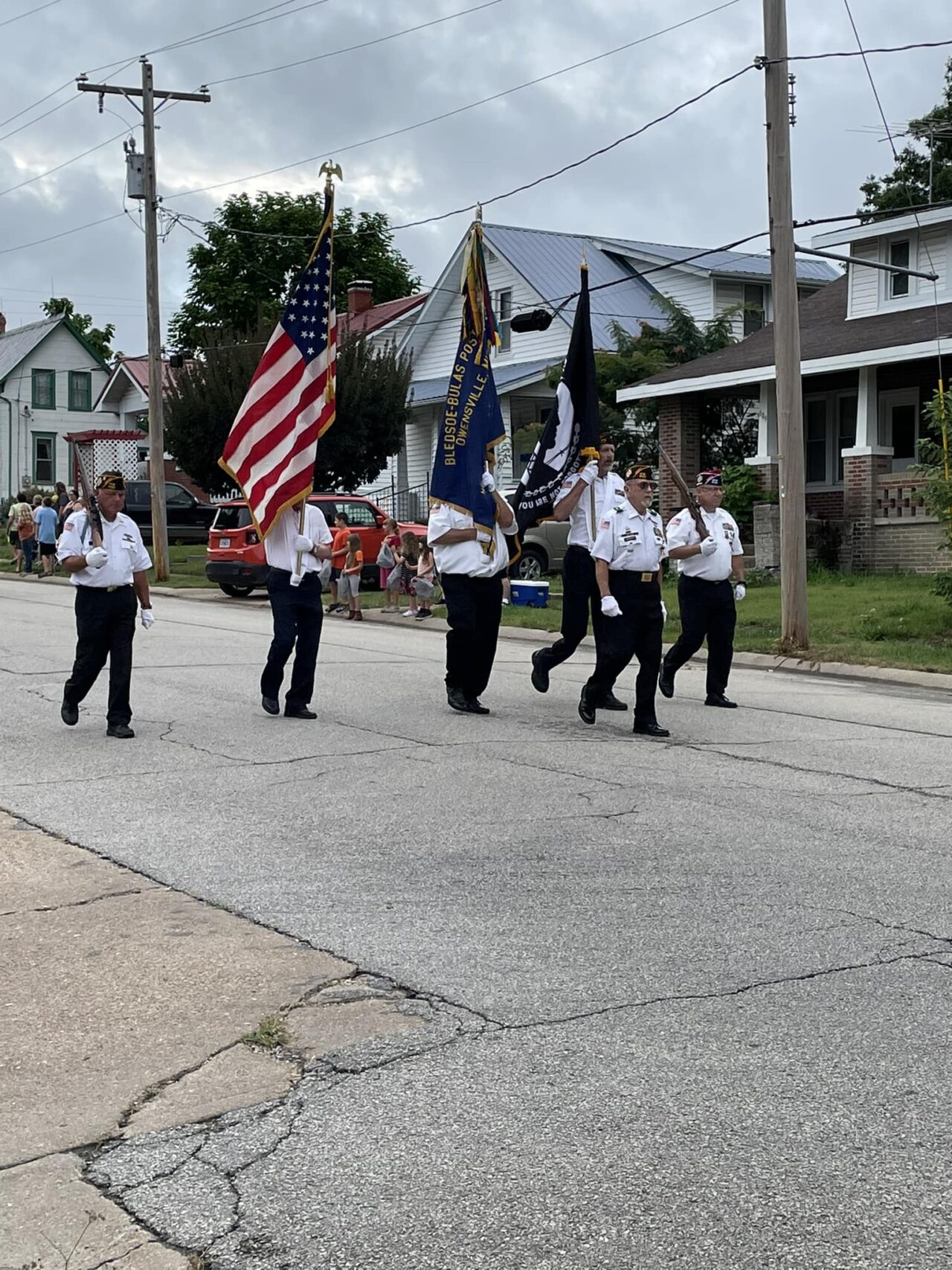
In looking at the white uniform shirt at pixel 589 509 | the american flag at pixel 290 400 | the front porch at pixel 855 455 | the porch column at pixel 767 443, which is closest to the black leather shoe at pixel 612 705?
the white uniform shirt at pixel 589 509

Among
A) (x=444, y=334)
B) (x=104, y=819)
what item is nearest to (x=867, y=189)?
(x=444, y=334)

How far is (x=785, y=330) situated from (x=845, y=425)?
13292mm

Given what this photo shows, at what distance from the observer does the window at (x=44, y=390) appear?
6631cm

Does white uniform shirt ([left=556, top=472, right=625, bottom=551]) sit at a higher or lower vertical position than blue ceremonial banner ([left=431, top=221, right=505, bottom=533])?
lower

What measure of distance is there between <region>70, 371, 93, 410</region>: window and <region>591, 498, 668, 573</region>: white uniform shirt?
6013 cm

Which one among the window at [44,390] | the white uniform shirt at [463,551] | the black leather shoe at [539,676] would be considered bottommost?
the black leather shoe at [539,676]

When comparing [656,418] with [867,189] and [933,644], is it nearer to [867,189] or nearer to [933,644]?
[933,644]

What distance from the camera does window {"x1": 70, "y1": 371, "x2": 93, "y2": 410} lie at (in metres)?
67.2

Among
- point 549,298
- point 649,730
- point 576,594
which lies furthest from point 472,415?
point 549,298

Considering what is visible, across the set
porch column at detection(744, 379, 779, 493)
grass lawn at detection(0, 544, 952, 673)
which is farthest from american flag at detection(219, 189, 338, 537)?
porch column at detection(744, 379, 779, 493)

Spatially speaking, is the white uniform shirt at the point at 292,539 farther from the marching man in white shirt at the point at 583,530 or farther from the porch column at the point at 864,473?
the porch column at the point at 864,473

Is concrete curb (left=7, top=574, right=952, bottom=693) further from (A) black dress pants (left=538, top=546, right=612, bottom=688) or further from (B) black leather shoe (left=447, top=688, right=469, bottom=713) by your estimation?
(B) black leather shoe (left=447, top=688, right=469, bottom=713)

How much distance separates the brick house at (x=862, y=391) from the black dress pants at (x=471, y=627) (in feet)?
46.4

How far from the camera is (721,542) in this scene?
1198 centimetres
